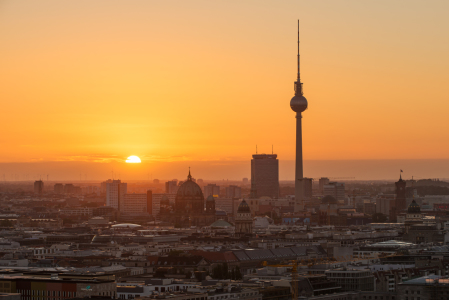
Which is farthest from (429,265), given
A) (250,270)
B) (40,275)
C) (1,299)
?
(1,299)

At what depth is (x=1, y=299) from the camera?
7456 cm

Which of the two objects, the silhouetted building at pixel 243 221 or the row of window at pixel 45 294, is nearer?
the row of window at pixel 45 294

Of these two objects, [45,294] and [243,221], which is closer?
[45,294]

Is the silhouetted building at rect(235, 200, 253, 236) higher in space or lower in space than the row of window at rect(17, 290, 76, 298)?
higher

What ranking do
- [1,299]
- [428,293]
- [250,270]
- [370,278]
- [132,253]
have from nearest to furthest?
[1,299] → [428,293] → [370,278] → [250,270] → [132,253]

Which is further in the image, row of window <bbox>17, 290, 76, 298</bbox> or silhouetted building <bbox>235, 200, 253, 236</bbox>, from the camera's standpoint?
silhouetted building <bbox>235, 200, 253, 236</bbox>

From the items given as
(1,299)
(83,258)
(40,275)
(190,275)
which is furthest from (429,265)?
(1,299)

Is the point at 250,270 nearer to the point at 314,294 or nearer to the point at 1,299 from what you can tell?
the point at 314,294

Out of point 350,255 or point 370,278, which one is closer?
point 370,278

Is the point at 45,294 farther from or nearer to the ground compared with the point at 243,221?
nearer to the ground

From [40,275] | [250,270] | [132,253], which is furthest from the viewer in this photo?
[132,253]

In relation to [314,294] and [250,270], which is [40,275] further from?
[250,270]

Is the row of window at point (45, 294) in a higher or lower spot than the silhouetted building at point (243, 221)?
lower

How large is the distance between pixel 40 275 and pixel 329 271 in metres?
27.2
